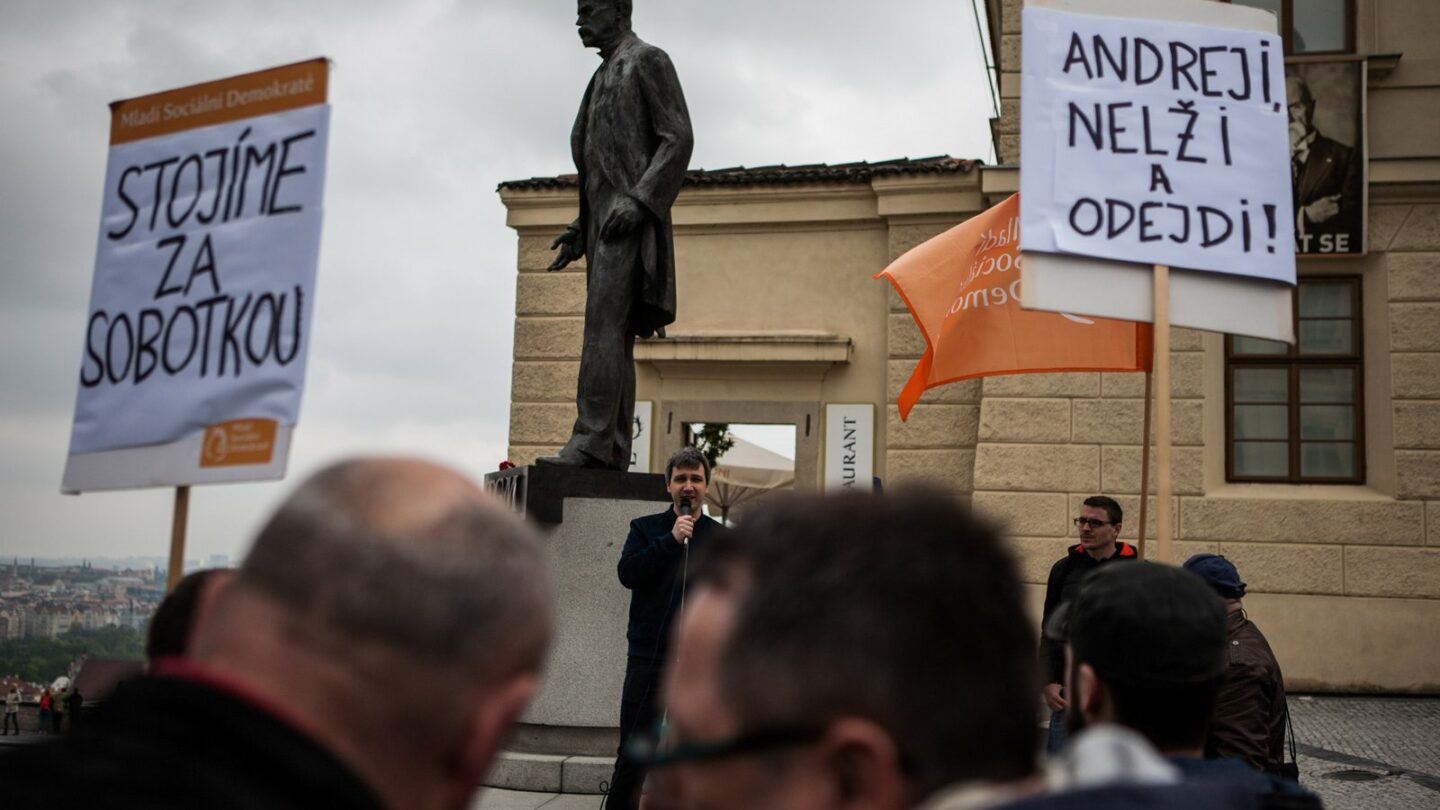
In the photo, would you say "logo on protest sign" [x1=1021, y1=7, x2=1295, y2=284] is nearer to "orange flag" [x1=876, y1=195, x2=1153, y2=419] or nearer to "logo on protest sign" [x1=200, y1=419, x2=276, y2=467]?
"orange flag" [x1=876, y1=195, x2=1153, y2=419]

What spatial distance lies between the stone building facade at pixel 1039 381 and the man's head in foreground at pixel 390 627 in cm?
939

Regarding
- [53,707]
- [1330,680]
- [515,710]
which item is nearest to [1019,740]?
[515,710]

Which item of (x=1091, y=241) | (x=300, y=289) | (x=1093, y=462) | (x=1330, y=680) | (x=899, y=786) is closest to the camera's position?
(x=899, y=786)

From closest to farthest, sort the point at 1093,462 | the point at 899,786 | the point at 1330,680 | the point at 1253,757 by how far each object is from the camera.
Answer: the point at 899,786 → the point at 1253,757 → the point at 1330,680 → the point at 1093,462

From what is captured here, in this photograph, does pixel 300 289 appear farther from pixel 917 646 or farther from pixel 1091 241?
pixel 1091 241

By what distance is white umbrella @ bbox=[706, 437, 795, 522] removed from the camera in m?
16.0

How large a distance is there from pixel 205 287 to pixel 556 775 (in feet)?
12.3

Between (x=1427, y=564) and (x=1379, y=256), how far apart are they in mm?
2918

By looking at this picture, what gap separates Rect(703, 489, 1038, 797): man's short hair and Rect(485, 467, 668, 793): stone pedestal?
5126 mm

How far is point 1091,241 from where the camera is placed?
4.07 m

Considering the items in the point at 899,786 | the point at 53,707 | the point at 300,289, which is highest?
the point at 300,289

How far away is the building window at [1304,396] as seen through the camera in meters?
12.7

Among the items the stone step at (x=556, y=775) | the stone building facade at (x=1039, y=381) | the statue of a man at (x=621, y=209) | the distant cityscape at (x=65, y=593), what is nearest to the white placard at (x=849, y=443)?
the stone building facade at (x=1039, y=381)

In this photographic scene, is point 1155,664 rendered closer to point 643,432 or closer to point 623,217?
point 623,217
